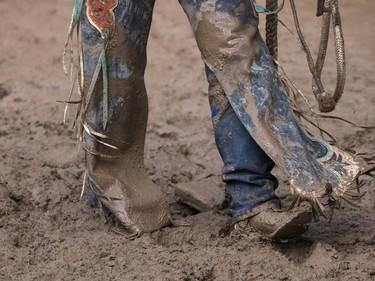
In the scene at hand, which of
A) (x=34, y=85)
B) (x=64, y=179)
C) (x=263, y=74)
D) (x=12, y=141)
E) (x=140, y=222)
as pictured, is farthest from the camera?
(x=34, y=85)

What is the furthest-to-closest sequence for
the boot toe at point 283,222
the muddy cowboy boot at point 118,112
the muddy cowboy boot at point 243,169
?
the muddy cowboy boot at point 118,112, the muddy cowboy boot at point 243,169, the boot toe at point 283,222

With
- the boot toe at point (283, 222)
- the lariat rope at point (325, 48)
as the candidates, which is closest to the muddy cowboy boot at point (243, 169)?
the boot toe at point (283, 222)

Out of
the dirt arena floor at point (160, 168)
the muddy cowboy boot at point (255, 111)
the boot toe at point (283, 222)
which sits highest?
the muddy cowboy boot at point (255, 111)

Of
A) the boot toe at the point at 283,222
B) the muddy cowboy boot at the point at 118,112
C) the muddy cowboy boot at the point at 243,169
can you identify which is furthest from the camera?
the muddy cowboy boot at the point at 118,112

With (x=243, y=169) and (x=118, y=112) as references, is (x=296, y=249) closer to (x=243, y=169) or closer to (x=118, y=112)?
(x=243, y=169)

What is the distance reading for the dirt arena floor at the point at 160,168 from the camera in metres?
3.00

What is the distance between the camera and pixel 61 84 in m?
5.15

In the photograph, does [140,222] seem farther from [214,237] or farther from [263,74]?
[263,74]

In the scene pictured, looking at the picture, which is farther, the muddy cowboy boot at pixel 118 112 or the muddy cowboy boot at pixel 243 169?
the muddy cowboy boot at pixel 118 112

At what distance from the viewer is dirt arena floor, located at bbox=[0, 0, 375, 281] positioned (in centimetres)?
→ 300

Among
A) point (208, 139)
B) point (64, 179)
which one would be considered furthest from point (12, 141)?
point (208, 139)

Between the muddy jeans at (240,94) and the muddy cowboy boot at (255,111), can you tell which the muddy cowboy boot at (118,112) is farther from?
the muddy cowboy boot at (255,111)

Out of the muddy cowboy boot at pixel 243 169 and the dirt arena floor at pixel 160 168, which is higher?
the muddy cowboy boot at pixel 243 169

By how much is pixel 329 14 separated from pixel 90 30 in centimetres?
76
